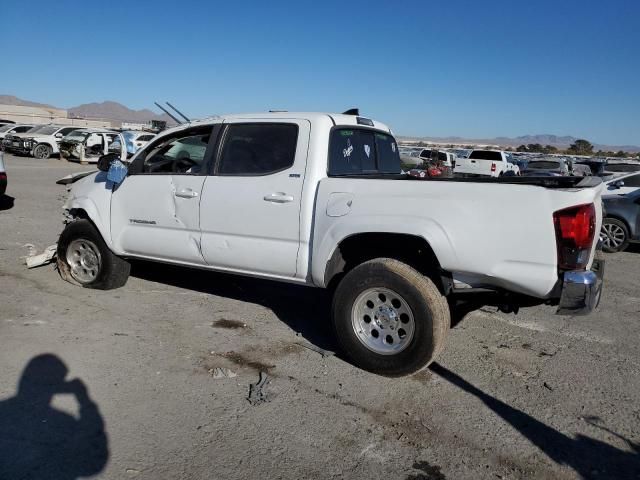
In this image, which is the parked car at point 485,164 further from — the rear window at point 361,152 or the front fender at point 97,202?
the front fender at point 97,202

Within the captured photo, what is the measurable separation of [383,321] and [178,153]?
2914 millimetres

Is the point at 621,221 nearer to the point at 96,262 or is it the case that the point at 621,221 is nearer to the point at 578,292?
the point at 578,292

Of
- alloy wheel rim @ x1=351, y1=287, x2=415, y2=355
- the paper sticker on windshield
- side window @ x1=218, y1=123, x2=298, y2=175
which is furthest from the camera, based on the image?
the paper sticker on windshield

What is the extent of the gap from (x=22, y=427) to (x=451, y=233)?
2.93 m

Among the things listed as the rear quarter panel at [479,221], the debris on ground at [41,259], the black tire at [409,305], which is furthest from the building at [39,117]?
the rear quarter panel at [479,221]

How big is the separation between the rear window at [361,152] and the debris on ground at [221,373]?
5.81 feet

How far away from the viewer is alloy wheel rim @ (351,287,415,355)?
13.1 feet

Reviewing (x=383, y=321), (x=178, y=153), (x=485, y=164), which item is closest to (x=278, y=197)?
(x=383, y=321)

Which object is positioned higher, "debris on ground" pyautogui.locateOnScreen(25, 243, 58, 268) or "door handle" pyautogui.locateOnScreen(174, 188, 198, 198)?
"door handle" pyautogui.locateOnScreen(174, 188, 198, 198)

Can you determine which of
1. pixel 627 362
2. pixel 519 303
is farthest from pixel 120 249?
pixel 627 362

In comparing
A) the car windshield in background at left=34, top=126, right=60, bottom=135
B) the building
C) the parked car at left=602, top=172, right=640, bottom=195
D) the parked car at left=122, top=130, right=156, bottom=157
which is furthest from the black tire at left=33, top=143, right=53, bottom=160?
the building

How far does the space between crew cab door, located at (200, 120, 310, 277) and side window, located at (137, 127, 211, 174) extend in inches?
16.7

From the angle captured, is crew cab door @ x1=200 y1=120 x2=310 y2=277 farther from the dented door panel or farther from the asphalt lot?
the asphalt lot

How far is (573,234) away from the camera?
341 cm
